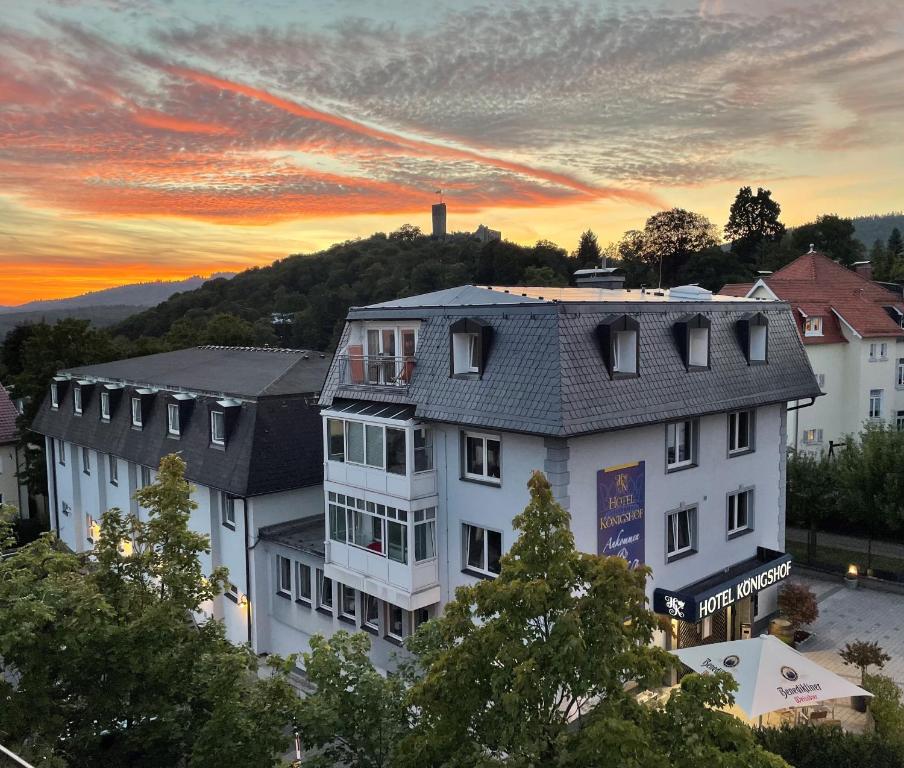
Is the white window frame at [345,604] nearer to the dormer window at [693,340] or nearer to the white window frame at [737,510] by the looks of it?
the white window frame at [737,510]

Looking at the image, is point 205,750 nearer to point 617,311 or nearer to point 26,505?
point 617,311

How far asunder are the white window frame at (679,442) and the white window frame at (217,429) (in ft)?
50.9

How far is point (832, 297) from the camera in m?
46.0

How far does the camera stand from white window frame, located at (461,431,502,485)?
1991 centimetres

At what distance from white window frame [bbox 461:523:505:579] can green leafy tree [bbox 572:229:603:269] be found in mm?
74042

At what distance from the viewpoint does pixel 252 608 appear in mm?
26406

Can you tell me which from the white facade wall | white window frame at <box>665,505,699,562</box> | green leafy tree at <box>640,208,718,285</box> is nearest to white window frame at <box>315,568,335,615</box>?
white window frame at <box>665,505,699,562</box>

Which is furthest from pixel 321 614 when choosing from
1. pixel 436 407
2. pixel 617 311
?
pixel 617 311

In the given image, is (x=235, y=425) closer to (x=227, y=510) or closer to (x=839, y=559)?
(x=227, y=510)

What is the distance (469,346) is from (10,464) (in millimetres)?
37957

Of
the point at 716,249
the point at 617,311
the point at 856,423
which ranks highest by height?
the point at 716,249

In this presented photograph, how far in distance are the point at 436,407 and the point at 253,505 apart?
9213 millimetres

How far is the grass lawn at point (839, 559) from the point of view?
3203cm

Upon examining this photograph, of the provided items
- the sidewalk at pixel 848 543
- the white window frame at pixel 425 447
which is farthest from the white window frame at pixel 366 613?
the sidewalk at pixel 848 543
